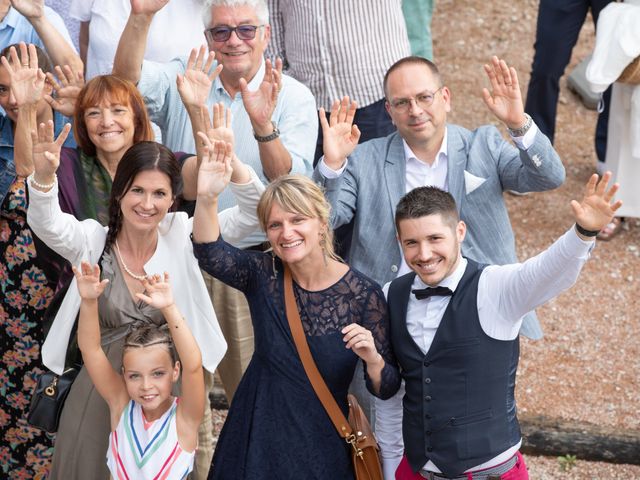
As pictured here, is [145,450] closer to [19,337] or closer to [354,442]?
[354,442]

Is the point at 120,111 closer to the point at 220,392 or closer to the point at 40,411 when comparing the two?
the point at 40,411

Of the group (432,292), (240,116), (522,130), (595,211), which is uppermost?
(240,116)

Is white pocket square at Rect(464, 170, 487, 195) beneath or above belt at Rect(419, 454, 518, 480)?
above

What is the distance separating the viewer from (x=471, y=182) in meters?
4.30

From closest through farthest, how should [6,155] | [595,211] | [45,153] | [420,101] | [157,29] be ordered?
1. [595,211]
2. [45,153]
3. [420,101]
4. [6,155]
5. [157,29]

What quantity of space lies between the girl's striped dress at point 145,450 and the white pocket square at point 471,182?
1.46m

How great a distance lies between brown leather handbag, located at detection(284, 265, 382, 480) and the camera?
3.71 meters

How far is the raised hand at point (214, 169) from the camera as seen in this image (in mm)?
3762

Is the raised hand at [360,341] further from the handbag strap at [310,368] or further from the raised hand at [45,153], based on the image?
the raised hand at [45,153]

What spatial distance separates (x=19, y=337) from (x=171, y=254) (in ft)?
3.13

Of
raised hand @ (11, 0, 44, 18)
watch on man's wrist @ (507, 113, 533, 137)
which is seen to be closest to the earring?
watch on man's wrist @ (507, 113, 533, 137)

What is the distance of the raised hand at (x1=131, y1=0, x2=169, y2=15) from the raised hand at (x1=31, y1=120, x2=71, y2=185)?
82 centimetres

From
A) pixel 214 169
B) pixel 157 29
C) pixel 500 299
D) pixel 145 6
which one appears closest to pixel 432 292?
pixel 500 299

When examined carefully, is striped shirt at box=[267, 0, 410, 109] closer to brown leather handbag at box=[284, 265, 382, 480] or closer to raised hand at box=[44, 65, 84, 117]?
raised hand at box=[44, 65, 84, 117]
